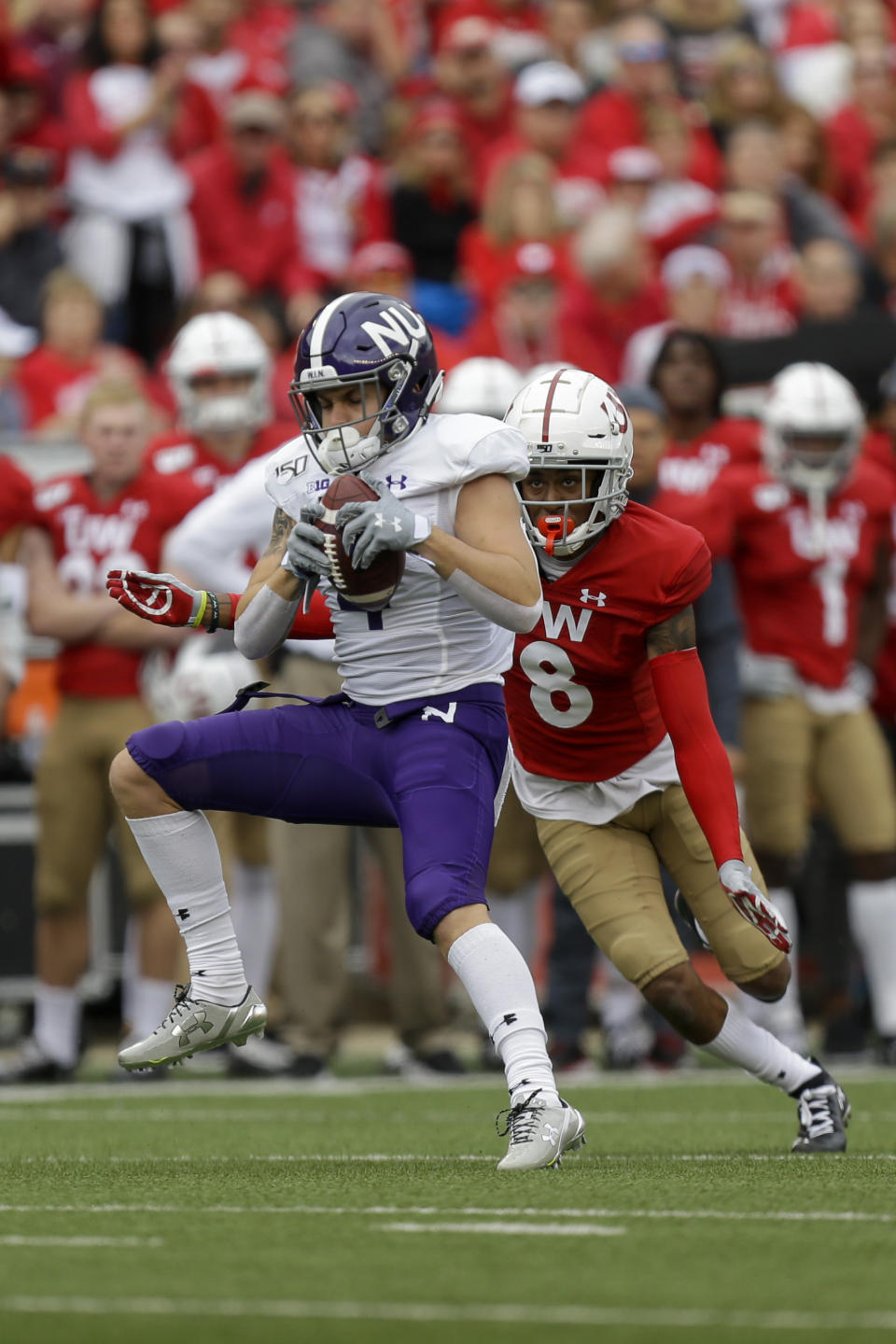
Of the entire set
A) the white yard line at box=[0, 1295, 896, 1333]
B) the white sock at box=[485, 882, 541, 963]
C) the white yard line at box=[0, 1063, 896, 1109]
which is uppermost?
the white yard line at box=[0, 1295, 896, 1333]

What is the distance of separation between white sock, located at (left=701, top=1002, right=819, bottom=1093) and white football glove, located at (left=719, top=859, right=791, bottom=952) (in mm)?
509

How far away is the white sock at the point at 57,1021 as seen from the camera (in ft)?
25.3

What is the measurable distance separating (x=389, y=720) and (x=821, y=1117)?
1.33 m

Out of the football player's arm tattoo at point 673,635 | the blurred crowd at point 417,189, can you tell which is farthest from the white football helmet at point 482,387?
the football player's arm tattoo at point 673,635

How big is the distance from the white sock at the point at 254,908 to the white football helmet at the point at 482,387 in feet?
5.58

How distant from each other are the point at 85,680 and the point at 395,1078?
1600 mm

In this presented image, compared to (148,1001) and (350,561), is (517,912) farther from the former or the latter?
(350,561)

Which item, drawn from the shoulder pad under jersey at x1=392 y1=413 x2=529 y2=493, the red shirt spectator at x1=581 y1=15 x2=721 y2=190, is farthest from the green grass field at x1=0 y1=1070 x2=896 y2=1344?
the red shirt spectator at x1=581 y1=15 x2=721 y2=190

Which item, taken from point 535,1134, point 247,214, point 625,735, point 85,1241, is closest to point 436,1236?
point 85,1241

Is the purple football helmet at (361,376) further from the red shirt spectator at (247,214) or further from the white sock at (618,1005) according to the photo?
the red shirt spectator at (247,214)

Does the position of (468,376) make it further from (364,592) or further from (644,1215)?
(644,1215)

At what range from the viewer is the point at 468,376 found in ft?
27.4

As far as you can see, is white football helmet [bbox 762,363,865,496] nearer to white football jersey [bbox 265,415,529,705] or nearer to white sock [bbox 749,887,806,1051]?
white sock [bbox 749,887,806,1051]

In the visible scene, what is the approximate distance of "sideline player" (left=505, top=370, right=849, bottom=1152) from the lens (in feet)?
16.6
